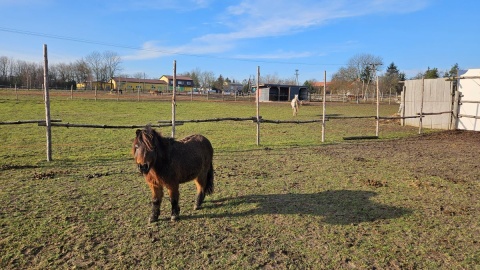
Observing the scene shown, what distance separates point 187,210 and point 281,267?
204 cm

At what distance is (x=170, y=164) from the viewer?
4258 mm

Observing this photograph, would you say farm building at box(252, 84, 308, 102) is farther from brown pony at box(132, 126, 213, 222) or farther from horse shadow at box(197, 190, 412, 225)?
brown pony at box(132, 126, 213, 222)

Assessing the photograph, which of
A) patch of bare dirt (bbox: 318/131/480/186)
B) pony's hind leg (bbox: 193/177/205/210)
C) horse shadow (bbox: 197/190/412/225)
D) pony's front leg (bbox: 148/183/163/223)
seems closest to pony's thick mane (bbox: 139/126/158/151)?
pony's front leg (bbox: 148/183/163/223)

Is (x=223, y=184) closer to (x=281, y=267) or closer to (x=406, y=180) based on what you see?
(x=281, y=267)

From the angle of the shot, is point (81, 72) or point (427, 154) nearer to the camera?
point (427, 154)

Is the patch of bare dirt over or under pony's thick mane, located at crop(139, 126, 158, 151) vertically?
under

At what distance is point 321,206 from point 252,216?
1.25 metres

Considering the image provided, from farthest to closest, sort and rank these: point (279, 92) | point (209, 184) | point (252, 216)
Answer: point (279, 92)
point (209, 184)
point (252, 216)

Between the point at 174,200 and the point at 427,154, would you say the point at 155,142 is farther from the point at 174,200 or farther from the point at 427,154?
the point at 427,154

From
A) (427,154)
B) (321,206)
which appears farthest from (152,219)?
(427,154)

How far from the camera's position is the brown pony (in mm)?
3884

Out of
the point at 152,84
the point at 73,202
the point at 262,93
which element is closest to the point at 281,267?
the point at 73,202

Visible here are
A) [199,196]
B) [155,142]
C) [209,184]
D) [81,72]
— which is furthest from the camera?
[81,72]

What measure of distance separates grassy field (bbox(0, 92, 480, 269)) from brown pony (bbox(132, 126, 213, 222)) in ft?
1.03
